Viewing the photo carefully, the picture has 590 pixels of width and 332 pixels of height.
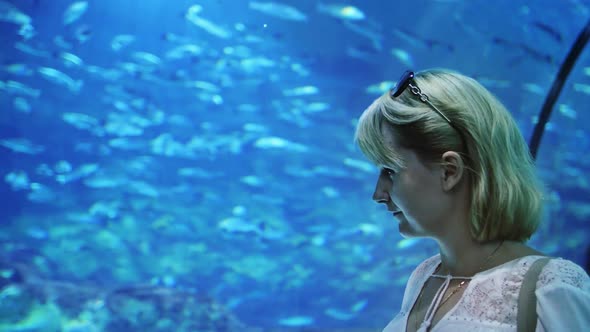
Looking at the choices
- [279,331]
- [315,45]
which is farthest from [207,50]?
[279,331]

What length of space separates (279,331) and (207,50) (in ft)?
15.7

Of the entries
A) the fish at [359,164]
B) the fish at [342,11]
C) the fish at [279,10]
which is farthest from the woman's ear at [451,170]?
the fish at [359,164]

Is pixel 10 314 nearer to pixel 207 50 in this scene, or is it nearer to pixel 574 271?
pixel 207 50

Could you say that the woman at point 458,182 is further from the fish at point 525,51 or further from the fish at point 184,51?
the fish at point 525,51

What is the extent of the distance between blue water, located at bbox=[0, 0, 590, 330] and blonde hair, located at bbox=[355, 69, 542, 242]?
5379 mm

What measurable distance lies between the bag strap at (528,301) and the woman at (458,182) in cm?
4

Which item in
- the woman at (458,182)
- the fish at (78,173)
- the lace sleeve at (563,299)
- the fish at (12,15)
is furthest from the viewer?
the fish at (78,173)

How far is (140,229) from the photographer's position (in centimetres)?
838

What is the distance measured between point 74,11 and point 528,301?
6140 mm

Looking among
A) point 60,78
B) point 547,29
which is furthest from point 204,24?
point 547,29

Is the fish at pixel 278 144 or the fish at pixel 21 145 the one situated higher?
the fish at pixel 278 144

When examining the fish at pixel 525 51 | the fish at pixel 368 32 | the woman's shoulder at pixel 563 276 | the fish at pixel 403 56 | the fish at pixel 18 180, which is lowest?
the woman's shoulder at pixel 563 276

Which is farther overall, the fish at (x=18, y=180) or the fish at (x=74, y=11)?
the fish at (x=18, y=180)

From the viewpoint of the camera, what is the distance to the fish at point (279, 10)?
6.21 m
